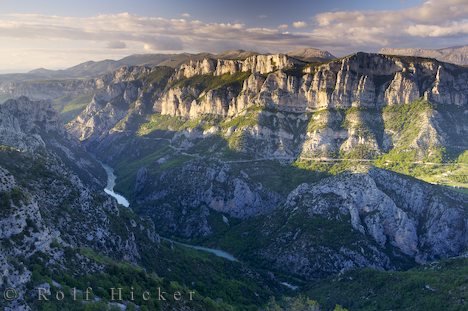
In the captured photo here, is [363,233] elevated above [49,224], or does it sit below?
below

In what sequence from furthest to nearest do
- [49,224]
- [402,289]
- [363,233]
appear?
1. [363,233]
2. [402,289]
3. [49,224]

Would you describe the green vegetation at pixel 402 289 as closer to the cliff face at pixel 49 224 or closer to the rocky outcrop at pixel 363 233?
the rocky outcrop at pixel 363 233

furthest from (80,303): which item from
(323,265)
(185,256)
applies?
(323,265)

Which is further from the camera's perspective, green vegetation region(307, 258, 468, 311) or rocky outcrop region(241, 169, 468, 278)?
rocky outcrop region(241, 169, 468, 278)

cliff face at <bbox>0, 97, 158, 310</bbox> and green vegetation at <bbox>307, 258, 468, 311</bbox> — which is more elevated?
cliff face at <bbox>0, 97, 158, 310</bbox>

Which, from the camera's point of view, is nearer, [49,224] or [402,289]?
[49,224]

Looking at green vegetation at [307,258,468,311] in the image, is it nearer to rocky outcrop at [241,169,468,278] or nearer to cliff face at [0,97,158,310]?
rocky outcrop at [241,169,468,278]

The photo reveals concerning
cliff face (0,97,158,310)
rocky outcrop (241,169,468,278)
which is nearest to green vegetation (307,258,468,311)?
rocky outcrop (241,169,468,278)

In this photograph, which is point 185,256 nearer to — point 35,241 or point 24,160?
point 24,160

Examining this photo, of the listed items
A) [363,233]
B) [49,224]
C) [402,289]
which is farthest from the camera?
[363,233]

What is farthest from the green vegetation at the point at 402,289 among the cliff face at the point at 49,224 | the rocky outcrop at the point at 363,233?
the cliff face at the point at 49,224

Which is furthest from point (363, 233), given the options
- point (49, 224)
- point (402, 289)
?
point (49, 224)

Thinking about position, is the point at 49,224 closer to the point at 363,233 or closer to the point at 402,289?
the point at 402,289
